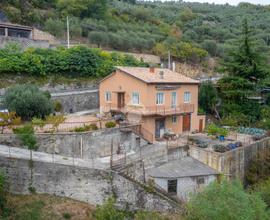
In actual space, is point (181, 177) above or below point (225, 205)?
below

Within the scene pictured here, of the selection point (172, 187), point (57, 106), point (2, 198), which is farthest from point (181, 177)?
point (57, 106)

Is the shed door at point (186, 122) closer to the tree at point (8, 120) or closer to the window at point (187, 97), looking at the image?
the window at point (187, 97)

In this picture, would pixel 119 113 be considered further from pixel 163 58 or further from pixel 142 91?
pixel 163 58

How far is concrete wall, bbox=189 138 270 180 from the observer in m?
23.2

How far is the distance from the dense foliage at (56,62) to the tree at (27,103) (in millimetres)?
7706

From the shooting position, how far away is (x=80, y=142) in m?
21.8

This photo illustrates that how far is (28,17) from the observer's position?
53.2 m

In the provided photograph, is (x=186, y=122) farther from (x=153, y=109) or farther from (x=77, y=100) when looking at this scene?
(x=77, y=100)

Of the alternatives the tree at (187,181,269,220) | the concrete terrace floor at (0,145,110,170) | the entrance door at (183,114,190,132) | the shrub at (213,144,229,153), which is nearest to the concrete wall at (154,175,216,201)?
the shrub at (213,144,229,153)

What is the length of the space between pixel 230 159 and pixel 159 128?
617cm

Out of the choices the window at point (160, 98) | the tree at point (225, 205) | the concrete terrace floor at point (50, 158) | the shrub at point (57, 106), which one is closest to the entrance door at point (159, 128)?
the window at point (160, 98)

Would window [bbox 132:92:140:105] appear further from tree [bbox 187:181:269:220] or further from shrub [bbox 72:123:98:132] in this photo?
tree [bbox 187:181:269:220]

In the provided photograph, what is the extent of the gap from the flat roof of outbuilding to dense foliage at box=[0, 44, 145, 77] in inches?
707

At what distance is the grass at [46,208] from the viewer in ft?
56.5
